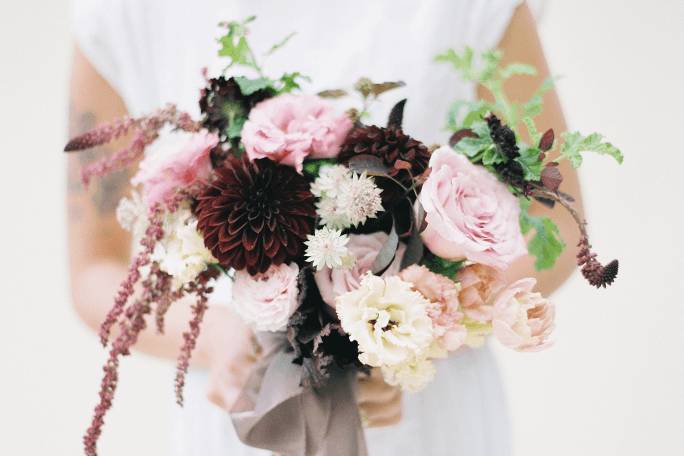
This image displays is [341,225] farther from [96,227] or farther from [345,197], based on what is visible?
[96,227]

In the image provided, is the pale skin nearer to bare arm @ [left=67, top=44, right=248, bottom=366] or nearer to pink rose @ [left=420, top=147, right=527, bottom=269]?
bare arm @ [left=67, top=44, right=248, bottom=366]

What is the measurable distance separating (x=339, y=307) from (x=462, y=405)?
16.6 inches

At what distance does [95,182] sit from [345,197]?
0.53 metres

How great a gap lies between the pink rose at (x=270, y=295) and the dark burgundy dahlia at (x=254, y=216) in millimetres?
14

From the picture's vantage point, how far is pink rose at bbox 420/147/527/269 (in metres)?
0.48

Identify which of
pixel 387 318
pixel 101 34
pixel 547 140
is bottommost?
pixel 387 318

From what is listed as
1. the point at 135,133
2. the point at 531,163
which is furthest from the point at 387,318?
the point at 135,133

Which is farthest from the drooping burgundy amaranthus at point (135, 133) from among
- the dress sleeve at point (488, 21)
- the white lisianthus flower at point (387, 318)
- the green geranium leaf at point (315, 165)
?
the dress sleeve at point (488, 21)

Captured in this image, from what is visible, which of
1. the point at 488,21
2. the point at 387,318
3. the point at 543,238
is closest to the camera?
the point at 387,318

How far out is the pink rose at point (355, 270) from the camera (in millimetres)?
535

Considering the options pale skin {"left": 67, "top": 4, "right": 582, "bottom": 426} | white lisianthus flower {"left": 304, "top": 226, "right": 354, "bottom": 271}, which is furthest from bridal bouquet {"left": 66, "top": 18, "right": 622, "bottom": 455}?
pale skin {"left": 67, "top": 4, "right": 582, "bottom": 426}

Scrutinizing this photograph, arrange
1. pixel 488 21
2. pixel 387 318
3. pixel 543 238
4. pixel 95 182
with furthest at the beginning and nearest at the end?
pixel 95 182, pixel 488 21, pixel 543 238, pixel 387 318

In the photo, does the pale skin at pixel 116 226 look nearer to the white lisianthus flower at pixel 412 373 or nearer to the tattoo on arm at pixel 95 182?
the tattoo on arm at pixel 95 182

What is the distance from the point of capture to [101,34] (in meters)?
0.85
